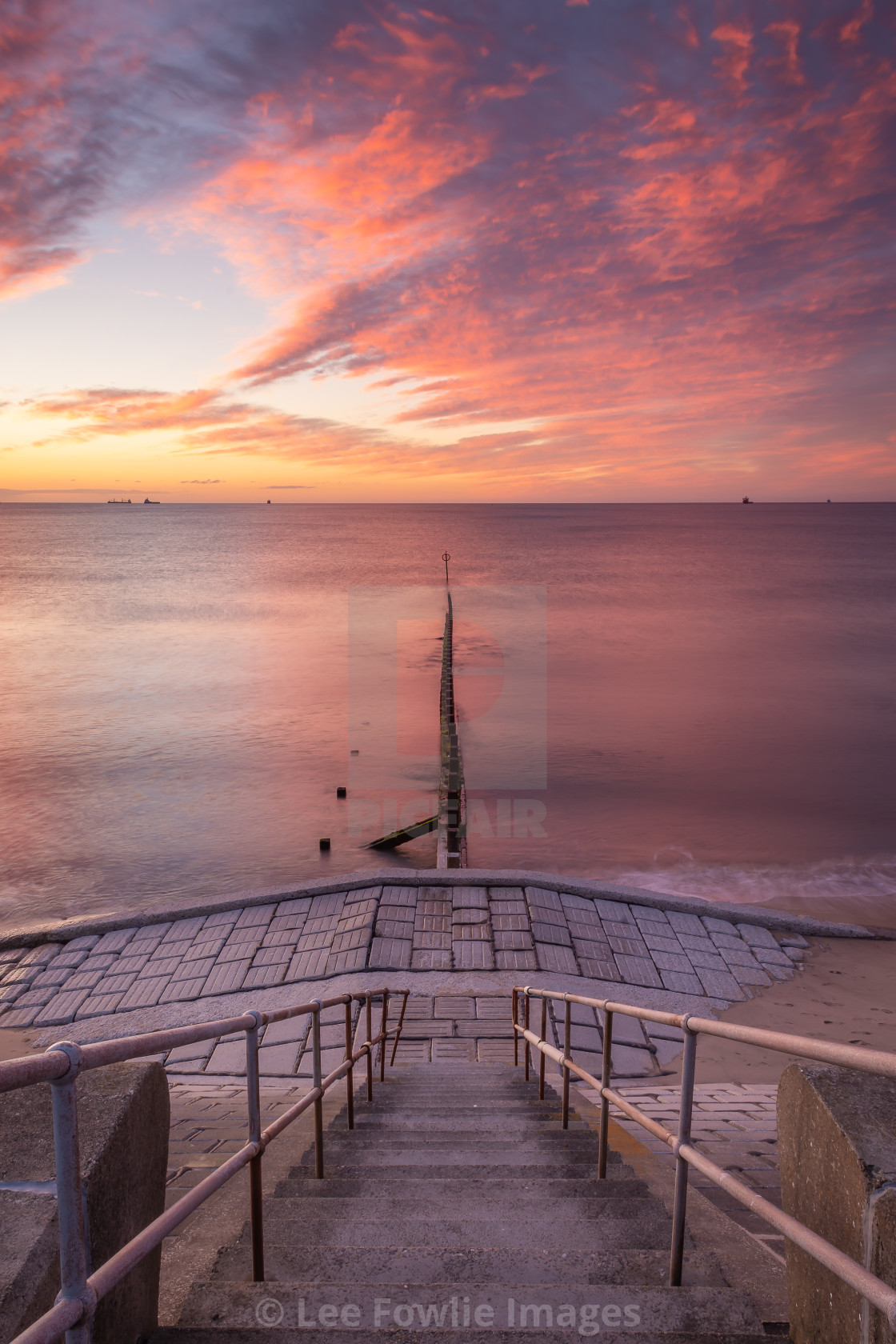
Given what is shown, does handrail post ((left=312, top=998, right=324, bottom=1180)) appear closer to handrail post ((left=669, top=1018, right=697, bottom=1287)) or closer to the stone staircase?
the stone staircase

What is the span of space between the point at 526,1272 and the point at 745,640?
134 feet

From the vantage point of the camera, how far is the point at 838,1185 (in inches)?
70.0

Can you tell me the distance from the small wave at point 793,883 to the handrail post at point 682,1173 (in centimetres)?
1003

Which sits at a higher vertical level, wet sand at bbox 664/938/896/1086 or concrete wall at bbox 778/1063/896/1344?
concrete wall at bbox 778/1063/896/1344

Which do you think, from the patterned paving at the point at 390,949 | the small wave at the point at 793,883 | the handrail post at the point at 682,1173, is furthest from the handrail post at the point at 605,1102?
the small wave at the point at 793,883

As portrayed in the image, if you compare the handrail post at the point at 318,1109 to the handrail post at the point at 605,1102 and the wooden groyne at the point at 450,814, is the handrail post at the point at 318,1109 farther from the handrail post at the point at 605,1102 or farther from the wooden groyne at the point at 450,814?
the wooden groyne at the point at 450,814

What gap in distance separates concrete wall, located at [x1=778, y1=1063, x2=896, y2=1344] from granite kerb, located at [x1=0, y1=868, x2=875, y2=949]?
7805 millimetres

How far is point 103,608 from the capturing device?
176 ft

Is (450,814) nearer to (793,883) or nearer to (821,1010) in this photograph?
(793,883)

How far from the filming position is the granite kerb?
31.3 ft

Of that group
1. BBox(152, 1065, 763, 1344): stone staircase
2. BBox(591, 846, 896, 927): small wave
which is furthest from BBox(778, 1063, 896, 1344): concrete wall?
BBox(591, 846, 896, 927): small wave

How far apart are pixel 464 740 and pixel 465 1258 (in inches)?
761

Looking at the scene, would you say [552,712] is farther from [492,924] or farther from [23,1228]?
→ [23,1228]

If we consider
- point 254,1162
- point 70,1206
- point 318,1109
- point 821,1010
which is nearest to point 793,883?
point 821,1010
